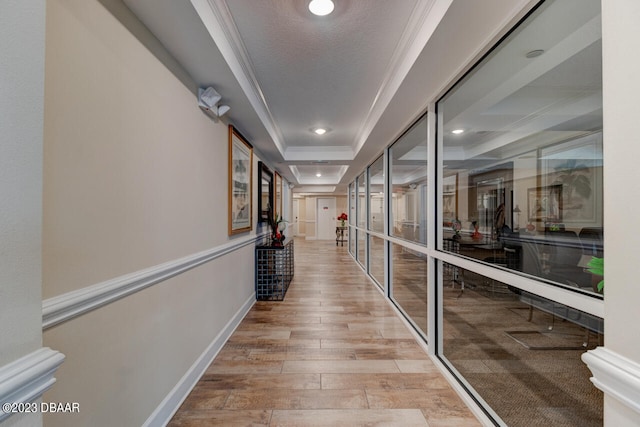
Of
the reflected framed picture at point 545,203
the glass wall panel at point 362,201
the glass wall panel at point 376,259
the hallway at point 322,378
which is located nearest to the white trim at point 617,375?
the reflected framed picture at point 545,203

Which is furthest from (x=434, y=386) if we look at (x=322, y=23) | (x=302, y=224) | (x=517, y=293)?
(x=302, y=224)

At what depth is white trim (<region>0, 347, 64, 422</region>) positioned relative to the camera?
20.6 inches

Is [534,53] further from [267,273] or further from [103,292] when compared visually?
[267,273]

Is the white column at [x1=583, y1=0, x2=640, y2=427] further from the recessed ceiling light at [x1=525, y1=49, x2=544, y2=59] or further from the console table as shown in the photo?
the console table

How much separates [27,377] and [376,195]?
4.62 metres

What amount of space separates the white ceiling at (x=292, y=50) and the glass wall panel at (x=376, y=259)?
213cm

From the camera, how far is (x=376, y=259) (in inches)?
194

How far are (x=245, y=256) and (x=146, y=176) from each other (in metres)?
2.03

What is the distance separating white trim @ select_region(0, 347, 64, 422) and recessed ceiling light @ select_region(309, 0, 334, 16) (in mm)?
1849

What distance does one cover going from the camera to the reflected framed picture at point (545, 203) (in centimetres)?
127

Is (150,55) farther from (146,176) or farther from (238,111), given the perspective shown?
(238,111)

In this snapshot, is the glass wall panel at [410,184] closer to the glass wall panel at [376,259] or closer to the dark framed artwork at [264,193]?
the glass wall panel at [376,259]

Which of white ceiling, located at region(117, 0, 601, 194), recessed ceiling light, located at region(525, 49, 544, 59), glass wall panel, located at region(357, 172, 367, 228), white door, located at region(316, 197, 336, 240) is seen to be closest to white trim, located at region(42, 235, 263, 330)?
white ceiling, located at region(117, 0, 601, 194)

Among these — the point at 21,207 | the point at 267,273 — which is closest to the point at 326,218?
the point at 267,273
